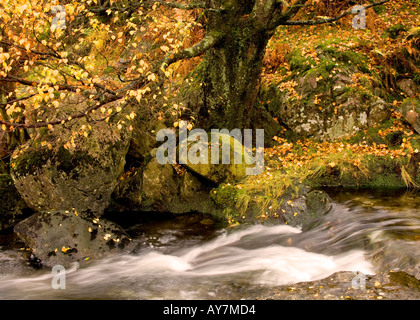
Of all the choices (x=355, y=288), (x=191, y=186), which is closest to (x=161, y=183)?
(x=191, y=186)

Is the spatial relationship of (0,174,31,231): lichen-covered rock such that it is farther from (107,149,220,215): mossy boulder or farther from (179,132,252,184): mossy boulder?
(179,132,252,184): mossy boulder

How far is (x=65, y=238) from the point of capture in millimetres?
6219

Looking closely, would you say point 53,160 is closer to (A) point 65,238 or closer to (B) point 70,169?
(B) point 70,169

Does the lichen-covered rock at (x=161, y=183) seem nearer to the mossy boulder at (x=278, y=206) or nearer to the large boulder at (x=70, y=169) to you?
the large boulder at (x=70, y=169)

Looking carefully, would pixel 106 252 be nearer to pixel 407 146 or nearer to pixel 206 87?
pixel 206 87

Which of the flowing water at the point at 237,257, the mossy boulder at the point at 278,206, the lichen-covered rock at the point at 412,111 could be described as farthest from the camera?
the lichen-covered rock at the point at 412,111

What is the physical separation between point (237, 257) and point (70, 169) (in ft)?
12.2

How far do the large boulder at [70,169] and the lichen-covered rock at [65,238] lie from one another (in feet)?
2.85

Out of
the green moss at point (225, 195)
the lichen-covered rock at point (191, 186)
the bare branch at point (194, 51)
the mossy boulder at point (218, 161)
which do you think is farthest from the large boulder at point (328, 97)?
the lichen-covered rock at point (191, 186)

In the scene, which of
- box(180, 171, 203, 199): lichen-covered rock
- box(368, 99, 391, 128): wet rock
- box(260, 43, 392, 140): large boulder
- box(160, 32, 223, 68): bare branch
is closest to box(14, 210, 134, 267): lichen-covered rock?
box(180, 171, 203, 199): lichen-covered rock

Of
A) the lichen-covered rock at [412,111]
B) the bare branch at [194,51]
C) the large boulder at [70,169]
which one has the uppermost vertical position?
the bare branch at [194,51]

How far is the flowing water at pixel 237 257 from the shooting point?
515 cm

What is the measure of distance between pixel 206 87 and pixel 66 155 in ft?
11.3
